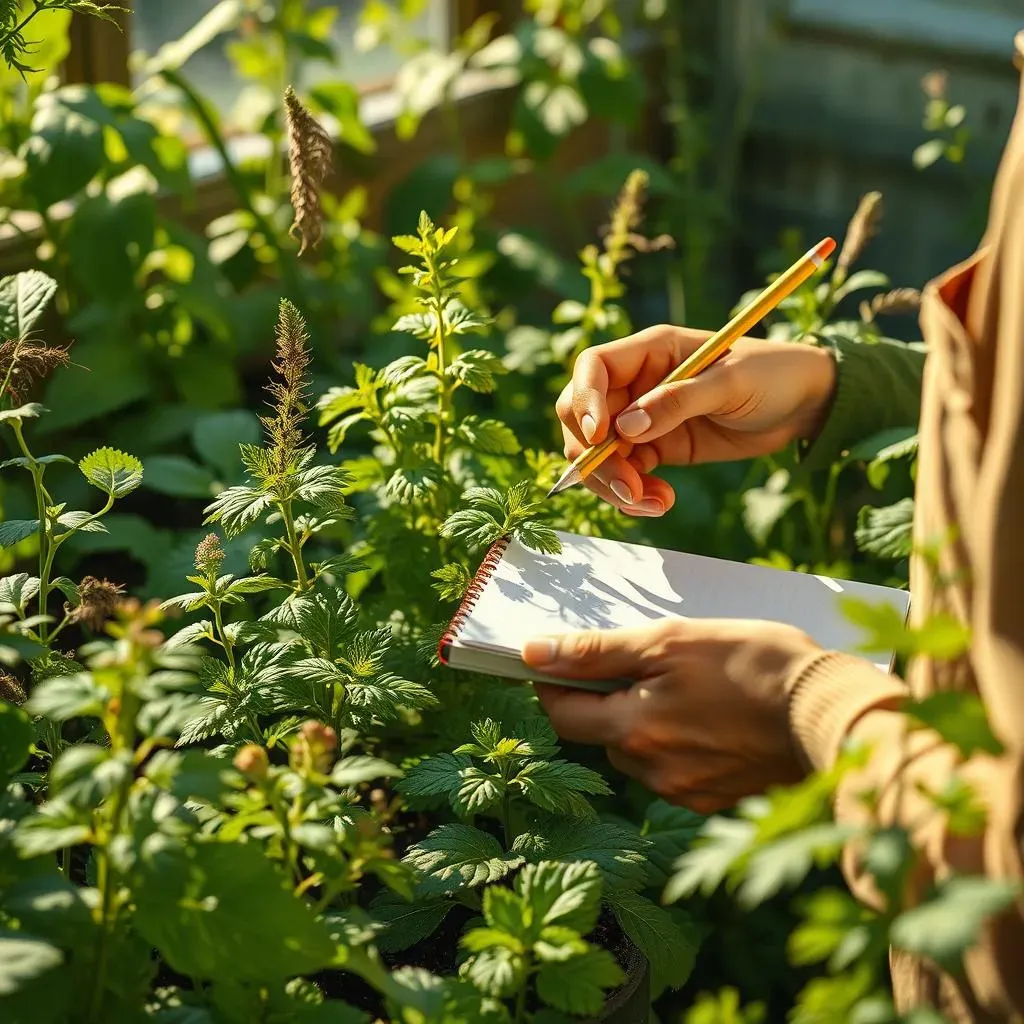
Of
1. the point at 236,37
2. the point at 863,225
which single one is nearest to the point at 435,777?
the point at 863,225

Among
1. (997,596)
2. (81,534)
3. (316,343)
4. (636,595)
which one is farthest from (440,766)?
(316,343)

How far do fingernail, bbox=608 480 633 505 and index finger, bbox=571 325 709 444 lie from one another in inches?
1.8

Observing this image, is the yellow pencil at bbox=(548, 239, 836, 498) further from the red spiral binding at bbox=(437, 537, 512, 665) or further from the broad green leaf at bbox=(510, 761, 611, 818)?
the broad green leaf at bbox=(510, 761, 611, 818)

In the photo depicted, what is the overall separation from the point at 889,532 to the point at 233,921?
820 millimetres

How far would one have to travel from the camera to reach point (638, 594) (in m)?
1.06

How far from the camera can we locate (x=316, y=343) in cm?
207

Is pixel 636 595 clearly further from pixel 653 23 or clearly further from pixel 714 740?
pixel 653 23

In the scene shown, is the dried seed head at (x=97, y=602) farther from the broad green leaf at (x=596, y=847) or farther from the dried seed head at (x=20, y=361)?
the broad green leaf at (x=596, y=847)

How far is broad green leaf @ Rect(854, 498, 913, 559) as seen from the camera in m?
1.33

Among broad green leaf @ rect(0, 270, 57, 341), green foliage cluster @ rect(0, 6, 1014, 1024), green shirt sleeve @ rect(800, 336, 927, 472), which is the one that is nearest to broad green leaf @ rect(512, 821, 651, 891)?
green foliage cluster @ rect(0, 6, 1014, 1024)

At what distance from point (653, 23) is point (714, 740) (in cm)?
263

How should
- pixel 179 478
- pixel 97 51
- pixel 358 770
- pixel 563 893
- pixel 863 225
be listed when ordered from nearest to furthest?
pixel 358 770 < pixel 563 893 < pixel 863 225 < pixel 179 478 < pixel 97 51

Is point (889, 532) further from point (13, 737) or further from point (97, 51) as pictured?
point (97, 51)

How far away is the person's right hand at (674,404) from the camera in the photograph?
3.89 ft
